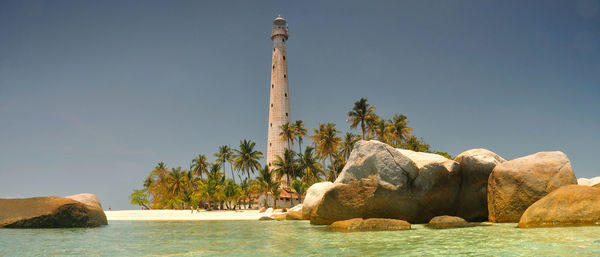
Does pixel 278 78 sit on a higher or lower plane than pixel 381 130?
higher

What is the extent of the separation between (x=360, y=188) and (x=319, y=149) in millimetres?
32376

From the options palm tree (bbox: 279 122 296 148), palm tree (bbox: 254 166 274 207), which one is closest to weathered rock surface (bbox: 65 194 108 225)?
palm tree (bbox: 254 166 274 207)

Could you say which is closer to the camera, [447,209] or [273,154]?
[447,209]

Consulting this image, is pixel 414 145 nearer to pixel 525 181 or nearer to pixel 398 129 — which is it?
pixel 398 129

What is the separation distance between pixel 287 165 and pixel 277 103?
31.1 feet

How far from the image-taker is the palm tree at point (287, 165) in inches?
2089

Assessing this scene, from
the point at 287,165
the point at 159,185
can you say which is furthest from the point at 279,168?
the point at 159,185

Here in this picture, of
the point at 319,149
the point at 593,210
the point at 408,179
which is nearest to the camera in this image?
the point at 593,210

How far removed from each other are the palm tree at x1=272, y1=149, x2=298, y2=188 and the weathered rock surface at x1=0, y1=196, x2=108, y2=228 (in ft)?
118

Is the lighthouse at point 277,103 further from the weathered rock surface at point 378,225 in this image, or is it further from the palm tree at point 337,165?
the weathered rock surface at point 378,225

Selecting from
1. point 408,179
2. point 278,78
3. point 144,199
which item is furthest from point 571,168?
point 144,199

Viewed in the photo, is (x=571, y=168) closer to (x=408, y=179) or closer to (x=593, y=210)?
(x=593, y=210)

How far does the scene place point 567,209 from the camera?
10867 mm

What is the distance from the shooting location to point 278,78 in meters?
56.0
